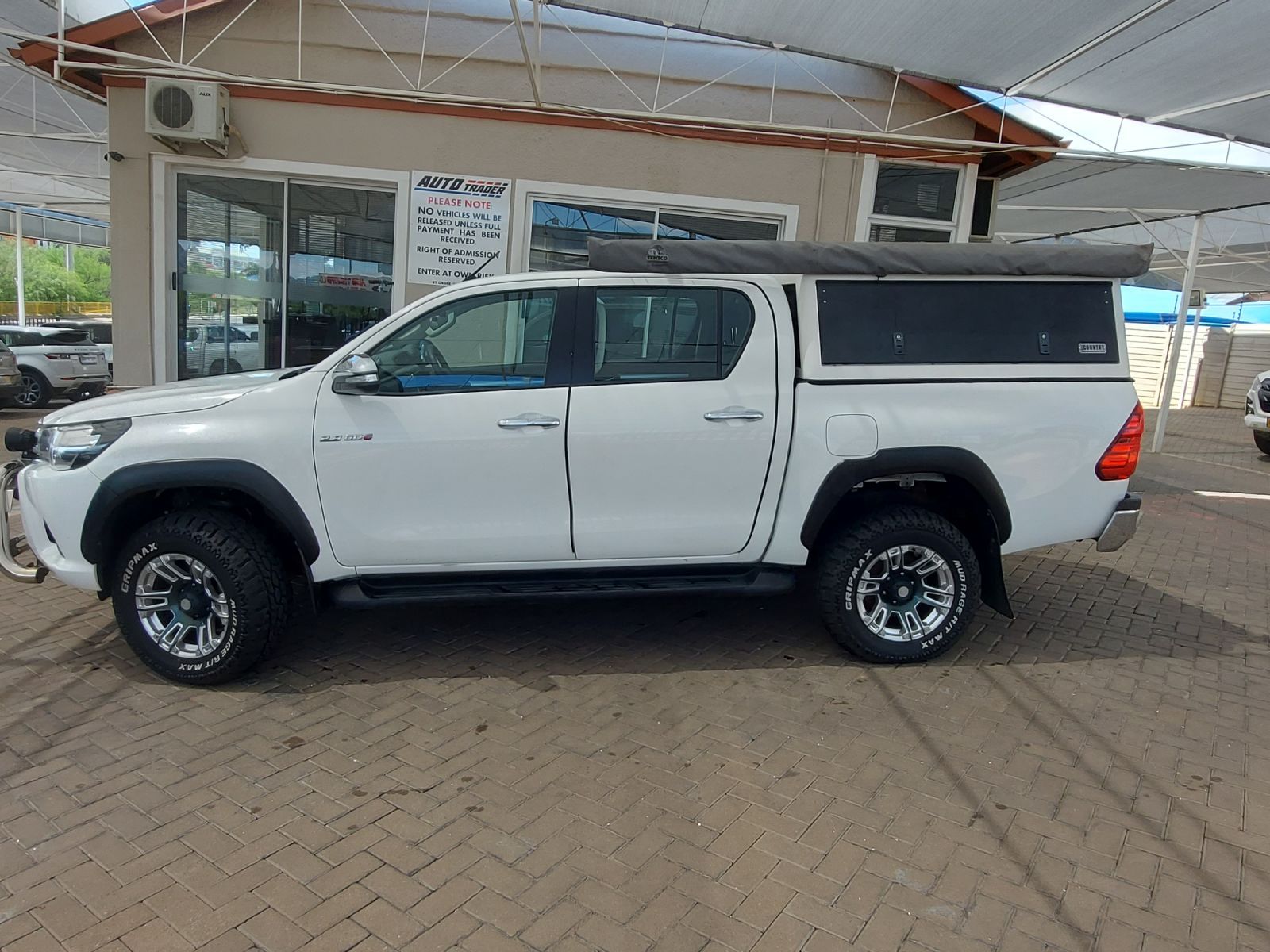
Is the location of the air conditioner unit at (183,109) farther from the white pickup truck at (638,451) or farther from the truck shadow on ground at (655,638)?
the truck shadow on ground at (655,638)

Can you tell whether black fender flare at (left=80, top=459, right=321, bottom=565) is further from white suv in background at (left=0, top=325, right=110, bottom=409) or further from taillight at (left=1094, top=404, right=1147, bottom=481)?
white suv in background at (left=0, top=325, right=110, bottom=409)

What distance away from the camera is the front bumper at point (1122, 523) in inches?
169

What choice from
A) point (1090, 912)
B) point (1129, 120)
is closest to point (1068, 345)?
point (1090, 912)

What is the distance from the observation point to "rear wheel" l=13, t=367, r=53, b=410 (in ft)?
43.9

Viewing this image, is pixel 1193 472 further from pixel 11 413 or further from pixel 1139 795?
pixel 11 413

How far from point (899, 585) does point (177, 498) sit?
139 inches

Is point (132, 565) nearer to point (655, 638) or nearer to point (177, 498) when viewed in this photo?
point (177, 498)

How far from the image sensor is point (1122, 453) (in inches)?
166

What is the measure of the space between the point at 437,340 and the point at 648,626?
78.3 inches

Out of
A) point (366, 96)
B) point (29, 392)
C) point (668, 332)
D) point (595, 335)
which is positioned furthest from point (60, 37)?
point (29, 392)

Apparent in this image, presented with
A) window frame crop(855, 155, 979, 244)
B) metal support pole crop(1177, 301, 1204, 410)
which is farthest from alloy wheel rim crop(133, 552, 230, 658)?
metal support pole crop(1177, 301, 1204, 410)

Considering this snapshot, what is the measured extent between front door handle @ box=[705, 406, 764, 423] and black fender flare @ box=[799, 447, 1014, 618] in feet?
1.51

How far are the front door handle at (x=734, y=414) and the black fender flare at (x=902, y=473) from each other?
0.46 meters

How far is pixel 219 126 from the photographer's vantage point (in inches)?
303
